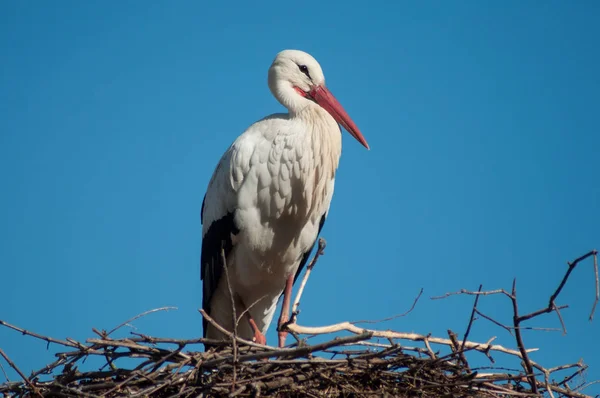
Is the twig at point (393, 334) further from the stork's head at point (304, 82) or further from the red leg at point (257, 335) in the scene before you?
the stork's head at point (304, 82)

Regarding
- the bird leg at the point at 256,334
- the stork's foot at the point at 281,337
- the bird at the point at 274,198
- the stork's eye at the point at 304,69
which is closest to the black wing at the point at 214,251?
the bird at the point at 274,198

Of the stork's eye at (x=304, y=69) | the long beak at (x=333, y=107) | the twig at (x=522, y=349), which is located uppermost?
the stork's eye at (x=304, y=69)

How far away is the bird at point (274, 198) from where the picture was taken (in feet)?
15.8

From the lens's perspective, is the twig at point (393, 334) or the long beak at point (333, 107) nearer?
the twig at point (393, 334)

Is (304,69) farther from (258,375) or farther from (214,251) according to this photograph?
(258,375)

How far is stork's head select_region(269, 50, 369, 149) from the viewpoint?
17.1 ft

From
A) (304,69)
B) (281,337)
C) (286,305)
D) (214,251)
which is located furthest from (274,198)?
(304,69)

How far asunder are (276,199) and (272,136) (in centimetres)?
35

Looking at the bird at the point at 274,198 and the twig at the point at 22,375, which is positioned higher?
the bird at the point at 274,198

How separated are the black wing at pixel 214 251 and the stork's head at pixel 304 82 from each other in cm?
83

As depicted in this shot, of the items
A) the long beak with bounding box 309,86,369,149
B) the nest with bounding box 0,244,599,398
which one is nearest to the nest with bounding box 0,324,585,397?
the nest with bounding box 0,244,599,398

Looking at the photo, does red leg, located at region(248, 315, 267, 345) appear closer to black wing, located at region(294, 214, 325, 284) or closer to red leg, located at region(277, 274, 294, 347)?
red leg, located at region(277, 274, 294, 347)

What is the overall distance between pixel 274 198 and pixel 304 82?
85cm

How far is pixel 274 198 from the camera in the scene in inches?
189
